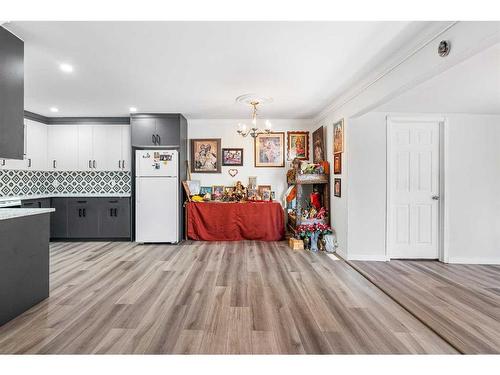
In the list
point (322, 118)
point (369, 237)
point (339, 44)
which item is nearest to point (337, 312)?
point (369, 237)

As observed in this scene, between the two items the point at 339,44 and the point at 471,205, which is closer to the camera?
the point at 339,44

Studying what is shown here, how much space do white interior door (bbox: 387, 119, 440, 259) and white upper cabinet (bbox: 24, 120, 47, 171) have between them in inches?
258

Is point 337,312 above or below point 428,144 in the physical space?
below

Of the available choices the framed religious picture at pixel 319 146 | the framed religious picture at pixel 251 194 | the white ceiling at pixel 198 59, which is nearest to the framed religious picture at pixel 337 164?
the framed religious picture at pixel 319 146

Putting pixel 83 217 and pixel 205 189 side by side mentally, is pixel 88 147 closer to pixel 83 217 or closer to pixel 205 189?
pixel 83 217

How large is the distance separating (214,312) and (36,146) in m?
5.16

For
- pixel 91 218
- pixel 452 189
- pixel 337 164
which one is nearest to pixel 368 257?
pixel 337 164

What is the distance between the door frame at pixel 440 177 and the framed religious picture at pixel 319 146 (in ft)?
4.23

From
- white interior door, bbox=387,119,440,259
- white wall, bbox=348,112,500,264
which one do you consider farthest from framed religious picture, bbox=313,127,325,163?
white interior door, bbox=387,119,440,259

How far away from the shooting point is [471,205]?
13.5ft

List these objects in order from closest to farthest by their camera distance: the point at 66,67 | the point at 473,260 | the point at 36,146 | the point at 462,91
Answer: the point at 66,67 < the point at 462,91 < the point at 473,260 < the point at 36,146

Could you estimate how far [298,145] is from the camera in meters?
5.79
